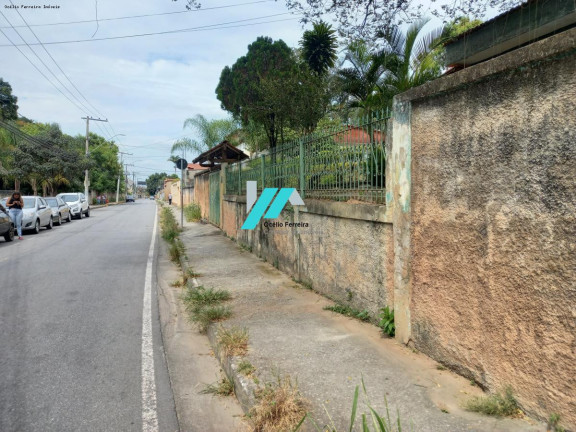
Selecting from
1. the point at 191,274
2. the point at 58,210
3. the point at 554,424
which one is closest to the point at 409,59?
the point at 191,274

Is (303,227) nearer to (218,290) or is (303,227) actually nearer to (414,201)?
(218,290)

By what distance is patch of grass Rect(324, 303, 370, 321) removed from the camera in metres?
5.27

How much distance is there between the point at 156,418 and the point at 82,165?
40139mm

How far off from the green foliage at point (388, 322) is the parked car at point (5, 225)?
526 inches

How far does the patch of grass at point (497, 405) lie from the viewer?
9.93 feet

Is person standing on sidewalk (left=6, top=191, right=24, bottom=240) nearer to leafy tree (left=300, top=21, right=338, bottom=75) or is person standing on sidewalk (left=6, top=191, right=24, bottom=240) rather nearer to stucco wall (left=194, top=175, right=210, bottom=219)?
stucco wall (left=194, top=175, right=210, bottom=219)

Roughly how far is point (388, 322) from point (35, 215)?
650 inches

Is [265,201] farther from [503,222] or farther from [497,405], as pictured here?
[497,405]

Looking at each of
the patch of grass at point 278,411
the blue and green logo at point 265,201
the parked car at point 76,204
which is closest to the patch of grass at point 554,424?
the patch of grass at point 278,411

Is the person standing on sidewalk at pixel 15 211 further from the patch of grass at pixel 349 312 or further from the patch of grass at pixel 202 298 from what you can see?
the patch of grass at pixel 349 312

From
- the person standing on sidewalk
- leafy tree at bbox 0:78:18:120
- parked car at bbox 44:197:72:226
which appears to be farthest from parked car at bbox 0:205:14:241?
leafy tree at bbox 0:78:18:120

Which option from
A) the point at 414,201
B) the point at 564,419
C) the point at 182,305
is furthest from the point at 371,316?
the point at 182,305

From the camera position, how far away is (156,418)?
133 inches

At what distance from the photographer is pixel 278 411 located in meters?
3.05
